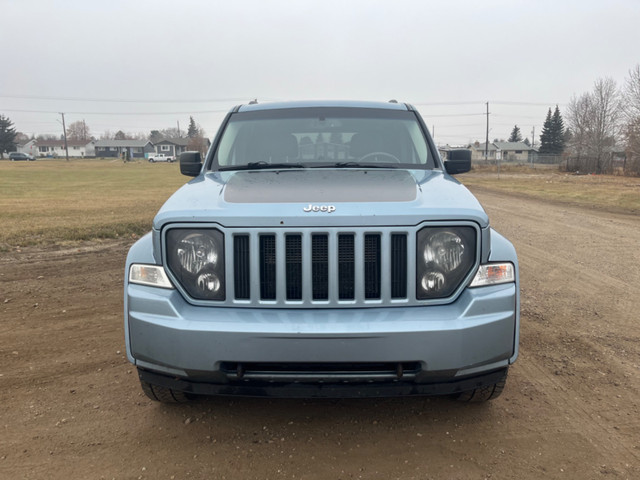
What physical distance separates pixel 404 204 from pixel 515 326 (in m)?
0.84

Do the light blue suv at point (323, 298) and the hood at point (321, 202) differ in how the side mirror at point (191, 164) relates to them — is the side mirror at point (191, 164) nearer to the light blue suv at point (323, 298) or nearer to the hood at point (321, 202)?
the hood at point (321, 202)

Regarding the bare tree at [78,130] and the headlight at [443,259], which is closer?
the headlight at [443,259]

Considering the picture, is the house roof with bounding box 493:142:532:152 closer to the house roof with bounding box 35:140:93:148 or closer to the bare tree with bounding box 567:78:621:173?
the bare tree with bounding box 567:78:621:173

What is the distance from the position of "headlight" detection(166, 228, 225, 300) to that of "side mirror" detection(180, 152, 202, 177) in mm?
1581

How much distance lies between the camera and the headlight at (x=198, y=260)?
249cm

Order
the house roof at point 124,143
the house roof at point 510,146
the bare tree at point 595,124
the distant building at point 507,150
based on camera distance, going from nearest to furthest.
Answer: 1. the bare tree at point 595,124
2. the distant building at point 507,150
3. the house roof at point 510,146
4. the house roof at point 124,143

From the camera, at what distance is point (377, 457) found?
256 cm

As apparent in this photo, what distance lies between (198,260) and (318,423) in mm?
1219

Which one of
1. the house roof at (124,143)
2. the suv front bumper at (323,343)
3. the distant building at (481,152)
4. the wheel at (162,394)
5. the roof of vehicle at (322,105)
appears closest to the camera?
the suv front bumper at (323,343)

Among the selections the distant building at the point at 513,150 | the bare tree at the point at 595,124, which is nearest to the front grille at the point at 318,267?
the bare tree at the point at 595,124

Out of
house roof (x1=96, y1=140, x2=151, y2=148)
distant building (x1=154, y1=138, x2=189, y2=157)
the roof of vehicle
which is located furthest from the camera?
house roof (x1=96, y1=140, x2=151, y2=148)

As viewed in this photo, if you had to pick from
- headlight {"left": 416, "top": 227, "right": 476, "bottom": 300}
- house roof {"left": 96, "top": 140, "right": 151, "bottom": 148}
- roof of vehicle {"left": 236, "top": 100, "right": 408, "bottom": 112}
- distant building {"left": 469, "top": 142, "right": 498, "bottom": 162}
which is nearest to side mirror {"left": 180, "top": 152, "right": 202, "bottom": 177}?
roof of vehicle {"left": 236, "top": 100, "right": 408, "bottom": 112}

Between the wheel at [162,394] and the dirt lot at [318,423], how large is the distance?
11 centimetres

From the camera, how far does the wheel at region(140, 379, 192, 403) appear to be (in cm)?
283
